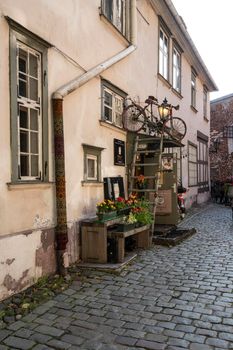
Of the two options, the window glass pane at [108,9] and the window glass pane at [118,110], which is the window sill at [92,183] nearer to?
the window glass pane at [118,110]

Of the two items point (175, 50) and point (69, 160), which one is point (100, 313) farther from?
point (175, 50)

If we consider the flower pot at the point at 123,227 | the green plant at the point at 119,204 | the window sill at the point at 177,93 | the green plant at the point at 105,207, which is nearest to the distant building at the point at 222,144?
the window sill at the point at 177,93

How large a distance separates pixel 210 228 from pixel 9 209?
731cm

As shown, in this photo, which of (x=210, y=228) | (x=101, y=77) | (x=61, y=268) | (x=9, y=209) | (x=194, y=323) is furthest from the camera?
(x=210, y=228)

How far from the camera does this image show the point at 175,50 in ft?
45.1

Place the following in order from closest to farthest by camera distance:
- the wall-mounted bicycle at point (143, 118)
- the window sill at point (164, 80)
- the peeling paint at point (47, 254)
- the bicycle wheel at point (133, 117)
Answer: the peeling paint at point (47, 254) < the bicycle wheel at point (133, 117) < the wall-mounted bicycle at point (143, 118) < the window sill at point (164, 80)

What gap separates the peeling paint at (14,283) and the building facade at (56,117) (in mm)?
22

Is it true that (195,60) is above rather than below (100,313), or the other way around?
above

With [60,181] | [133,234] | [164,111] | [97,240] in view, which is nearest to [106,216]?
[97,240]

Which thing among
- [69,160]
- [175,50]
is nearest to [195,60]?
[175,50]

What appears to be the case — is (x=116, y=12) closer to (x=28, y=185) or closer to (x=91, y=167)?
(x=91, y=167)

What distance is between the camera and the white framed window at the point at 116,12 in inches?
315

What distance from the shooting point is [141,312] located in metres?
4.33

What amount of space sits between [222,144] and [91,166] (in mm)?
19085
